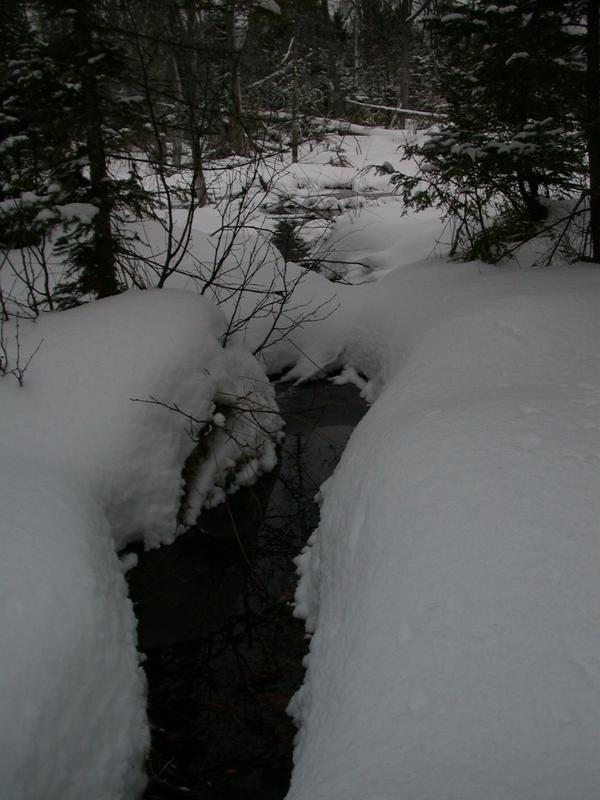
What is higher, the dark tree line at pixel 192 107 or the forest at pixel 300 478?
the dark tree line at pixel 192 107

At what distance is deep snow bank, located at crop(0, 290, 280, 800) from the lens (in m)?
2.50

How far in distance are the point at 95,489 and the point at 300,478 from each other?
2293mm

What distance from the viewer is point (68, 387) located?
447 cm

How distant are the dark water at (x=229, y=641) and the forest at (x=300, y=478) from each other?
0.06 ft

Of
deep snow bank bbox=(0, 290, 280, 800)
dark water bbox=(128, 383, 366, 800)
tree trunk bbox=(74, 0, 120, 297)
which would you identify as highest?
tree trunk bbox=(74, 0, 120, 297)

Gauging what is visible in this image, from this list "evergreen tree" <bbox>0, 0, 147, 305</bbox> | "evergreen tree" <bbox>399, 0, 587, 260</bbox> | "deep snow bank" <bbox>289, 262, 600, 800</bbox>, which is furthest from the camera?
"evergreen tree" <bbox>399, 0, 587, 260</bbox>

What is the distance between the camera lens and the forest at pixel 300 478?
7.34ft

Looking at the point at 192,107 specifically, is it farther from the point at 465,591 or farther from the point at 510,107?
the point at 465,591

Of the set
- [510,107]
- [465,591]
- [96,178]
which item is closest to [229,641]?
[465,591]

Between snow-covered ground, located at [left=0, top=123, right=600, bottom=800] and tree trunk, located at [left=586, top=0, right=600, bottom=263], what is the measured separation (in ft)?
3.41

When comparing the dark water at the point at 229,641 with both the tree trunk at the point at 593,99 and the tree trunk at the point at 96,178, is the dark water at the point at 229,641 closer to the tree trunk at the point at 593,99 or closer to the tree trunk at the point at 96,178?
the tree trunk at the point at 96,178

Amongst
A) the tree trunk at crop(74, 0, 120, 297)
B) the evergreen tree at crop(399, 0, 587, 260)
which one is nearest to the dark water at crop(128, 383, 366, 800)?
the tree trunk at crop(74, 0, 120, 297)

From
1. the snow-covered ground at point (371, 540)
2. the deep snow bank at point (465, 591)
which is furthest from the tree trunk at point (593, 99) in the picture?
the deep snow bank at point (465, 591)

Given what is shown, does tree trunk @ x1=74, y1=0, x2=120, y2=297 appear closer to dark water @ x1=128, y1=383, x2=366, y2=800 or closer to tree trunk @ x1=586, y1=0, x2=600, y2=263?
dark water @ x1=128, y1=383, x2=366, y2=800
